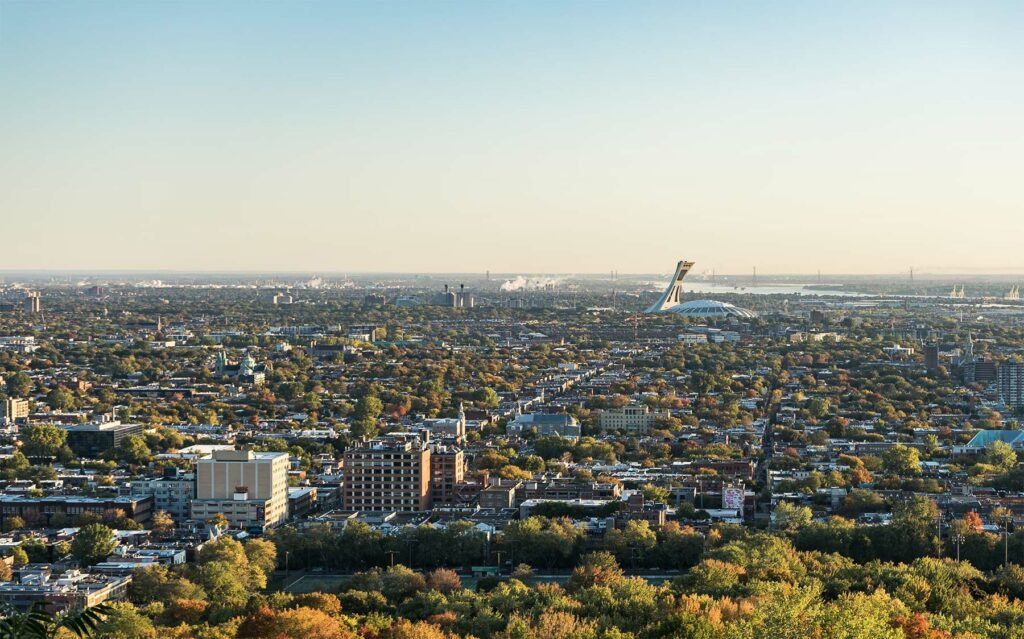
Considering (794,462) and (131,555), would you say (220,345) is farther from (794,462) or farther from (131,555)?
(131,555)

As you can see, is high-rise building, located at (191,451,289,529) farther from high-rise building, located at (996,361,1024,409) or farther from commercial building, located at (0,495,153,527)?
high-rise building, located at (996,361,1024,409)

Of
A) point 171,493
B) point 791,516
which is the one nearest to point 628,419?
point 791,516

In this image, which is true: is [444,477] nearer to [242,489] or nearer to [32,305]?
[242,489]

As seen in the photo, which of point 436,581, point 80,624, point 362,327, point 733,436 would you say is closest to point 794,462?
point 733,436

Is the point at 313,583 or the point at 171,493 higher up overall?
the point at 171,493

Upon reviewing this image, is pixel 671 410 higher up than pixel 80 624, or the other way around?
pixel 80 624

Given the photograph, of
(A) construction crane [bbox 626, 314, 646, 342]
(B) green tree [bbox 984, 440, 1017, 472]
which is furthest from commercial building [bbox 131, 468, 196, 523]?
(A) construction crane [bbox 626, 314, 646, 342]
